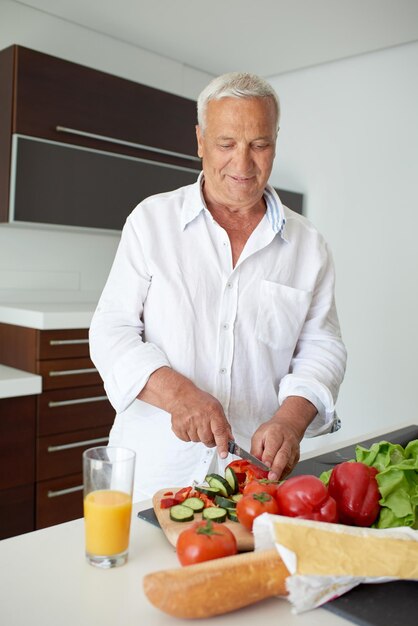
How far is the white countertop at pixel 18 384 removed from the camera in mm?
2393

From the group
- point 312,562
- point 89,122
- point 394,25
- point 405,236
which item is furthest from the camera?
point 405,236

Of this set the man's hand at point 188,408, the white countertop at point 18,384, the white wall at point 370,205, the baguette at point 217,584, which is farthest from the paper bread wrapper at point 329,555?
the white wall at point 370,205

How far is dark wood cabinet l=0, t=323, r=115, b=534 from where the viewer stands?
2.49 meters

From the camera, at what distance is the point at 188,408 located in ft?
3.98

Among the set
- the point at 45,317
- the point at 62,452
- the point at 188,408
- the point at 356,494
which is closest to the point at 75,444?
the point at 62,452

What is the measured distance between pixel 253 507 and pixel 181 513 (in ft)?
0.43

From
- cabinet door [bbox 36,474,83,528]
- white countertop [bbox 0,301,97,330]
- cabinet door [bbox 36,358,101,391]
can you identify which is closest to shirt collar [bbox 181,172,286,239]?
white countertop [bbox 0,301,97,330]

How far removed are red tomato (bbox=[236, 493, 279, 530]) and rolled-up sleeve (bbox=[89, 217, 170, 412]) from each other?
44 centimetres

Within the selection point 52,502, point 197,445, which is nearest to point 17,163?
point 52,502

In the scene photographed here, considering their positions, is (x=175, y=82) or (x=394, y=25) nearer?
(x=394, y=25)

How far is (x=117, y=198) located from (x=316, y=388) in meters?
1.92

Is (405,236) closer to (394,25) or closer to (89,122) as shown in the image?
(394,25)

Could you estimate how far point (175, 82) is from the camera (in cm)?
375

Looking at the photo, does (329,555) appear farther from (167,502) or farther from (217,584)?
(167,502)
